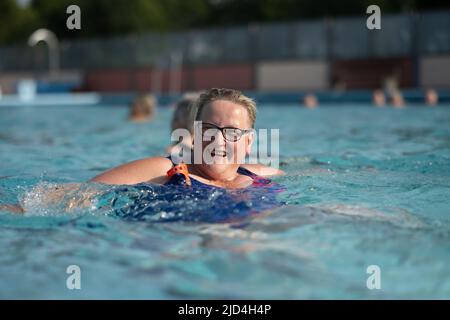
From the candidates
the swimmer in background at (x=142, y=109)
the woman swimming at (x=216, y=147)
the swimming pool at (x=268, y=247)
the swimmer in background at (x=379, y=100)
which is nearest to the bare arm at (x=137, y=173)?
the woman swimming at (x=216, y=147)

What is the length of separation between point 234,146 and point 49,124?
30.0ft

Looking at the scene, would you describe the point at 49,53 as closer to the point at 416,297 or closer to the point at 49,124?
the point at 49,124

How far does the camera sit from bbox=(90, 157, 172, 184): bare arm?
3137 millimetres

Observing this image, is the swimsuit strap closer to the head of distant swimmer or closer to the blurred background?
the head of distant swimmer

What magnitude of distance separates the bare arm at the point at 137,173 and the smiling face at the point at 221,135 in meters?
0.23

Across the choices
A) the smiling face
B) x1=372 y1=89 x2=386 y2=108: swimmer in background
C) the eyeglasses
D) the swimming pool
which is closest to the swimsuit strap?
the smiling face

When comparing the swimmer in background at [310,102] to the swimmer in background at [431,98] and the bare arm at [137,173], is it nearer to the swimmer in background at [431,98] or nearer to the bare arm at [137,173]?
the swimmer in background at [431,98]

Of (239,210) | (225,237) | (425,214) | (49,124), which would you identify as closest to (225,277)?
(225,237)

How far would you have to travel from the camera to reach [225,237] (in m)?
2.54

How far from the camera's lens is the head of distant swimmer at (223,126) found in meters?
3.04

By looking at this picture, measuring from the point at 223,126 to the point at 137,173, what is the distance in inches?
20.3

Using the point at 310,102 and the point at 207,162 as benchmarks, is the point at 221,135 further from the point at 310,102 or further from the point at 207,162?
the point at 310,102

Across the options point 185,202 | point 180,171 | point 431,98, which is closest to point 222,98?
point 180,171

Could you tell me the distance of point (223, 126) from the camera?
120 inches
